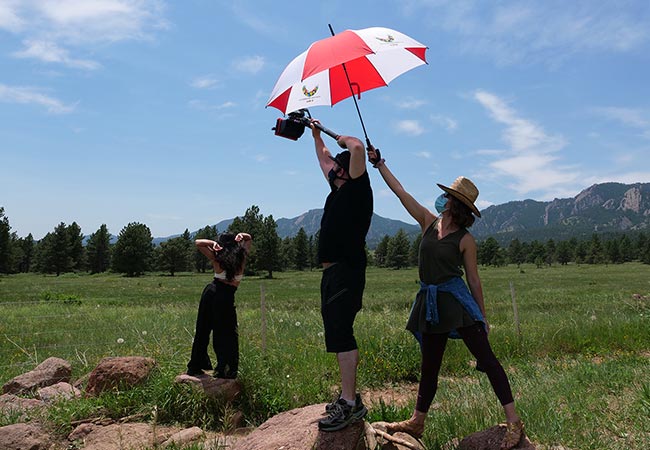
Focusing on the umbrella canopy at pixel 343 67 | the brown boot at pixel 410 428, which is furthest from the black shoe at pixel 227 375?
the umbrella canopy at pixel 343 67

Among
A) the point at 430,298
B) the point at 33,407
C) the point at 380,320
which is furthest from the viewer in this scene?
the point at 380,320

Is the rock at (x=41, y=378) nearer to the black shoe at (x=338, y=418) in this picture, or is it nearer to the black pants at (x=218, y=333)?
the black pants at (x=218, y=333)

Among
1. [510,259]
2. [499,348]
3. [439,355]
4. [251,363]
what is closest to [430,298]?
[439,355]

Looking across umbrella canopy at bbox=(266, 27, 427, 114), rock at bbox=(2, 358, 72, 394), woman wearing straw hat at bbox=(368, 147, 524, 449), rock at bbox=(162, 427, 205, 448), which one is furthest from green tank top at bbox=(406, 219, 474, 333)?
rock at bbox=(2, 358, 72, 394)

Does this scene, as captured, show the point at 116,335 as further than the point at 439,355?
Yes

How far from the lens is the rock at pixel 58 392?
526 cm

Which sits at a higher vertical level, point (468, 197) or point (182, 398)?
point (468, 197)

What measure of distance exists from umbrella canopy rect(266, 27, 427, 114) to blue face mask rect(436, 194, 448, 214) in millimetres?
1191

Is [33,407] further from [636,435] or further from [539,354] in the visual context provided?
[539,354]

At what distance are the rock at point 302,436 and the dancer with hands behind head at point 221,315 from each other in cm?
163

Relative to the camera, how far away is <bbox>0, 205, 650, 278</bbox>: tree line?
6412cm

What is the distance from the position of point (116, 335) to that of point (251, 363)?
18.1ft

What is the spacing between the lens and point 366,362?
7.33m

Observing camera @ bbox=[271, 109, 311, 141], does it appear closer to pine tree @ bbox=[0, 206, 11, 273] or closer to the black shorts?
the black shorts
